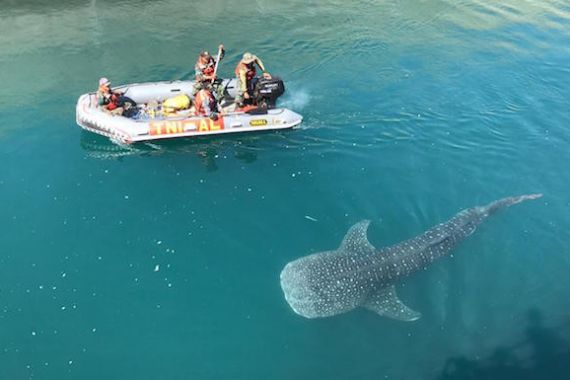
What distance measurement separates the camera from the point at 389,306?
11.4m

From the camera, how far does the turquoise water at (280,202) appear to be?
35.8ft

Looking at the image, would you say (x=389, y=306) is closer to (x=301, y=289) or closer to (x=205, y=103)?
(x=301, y=289)

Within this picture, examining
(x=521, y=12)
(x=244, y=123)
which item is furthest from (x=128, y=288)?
(x=521, y=12)

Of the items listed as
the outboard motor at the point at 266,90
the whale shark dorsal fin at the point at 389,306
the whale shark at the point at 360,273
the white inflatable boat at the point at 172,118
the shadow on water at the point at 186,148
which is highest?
the outboard motor at the point at 266,90

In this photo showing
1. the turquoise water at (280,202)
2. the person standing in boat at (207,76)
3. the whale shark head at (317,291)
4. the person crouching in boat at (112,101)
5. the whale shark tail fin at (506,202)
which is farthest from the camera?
the person standing in boat at (207,76)

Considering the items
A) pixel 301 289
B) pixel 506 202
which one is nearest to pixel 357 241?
pixel 301 289

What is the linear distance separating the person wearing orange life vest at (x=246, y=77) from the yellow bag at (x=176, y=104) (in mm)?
1727

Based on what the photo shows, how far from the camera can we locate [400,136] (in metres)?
16.6

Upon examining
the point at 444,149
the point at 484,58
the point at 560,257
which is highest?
the point at 484,58

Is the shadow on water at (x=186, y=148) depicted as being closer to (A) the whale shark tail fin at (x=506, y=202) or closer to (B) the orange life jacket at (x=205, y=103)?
(B) the orange life jacket at (x=205, y=103)

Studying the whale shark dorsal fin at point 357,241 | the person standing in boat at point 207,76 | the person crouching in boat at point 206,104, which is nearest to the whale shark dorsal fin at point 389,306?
the whale shark dorsal fin at point 357,241

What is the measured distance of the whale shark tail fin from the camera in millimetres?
13615

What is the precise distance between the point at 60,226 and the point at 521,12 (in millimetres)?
23936

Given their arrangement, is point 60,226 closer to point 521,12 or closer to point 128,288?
point 128,288
